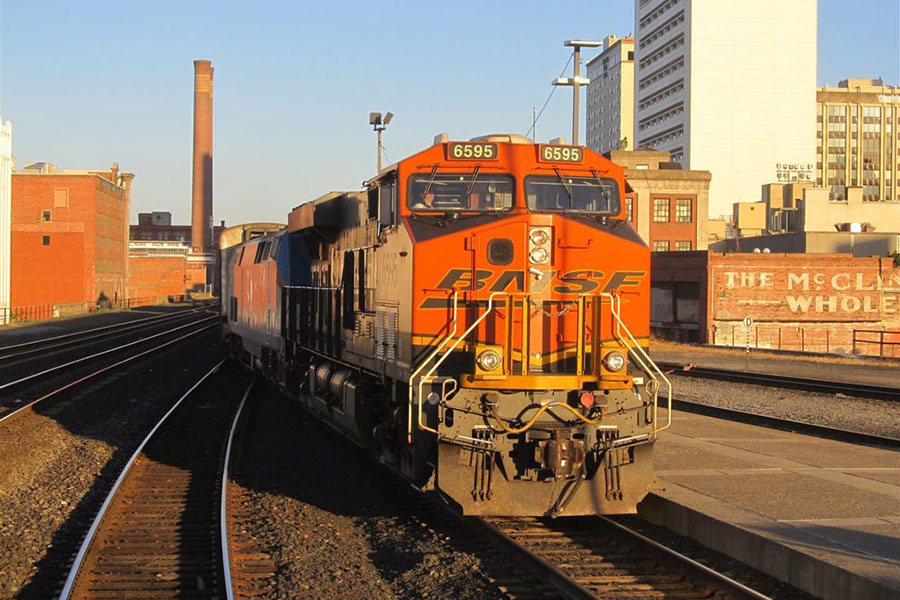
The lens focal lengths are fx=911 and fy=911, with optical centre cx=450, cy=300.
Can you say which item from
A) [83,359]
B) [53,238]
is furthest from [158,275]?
[83,359]

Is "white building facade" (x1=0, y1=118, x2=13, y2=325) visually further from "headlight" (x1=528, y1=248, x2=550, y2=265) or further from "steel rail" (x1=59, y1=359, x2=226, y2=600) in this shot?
"headlight" (x1=528, y1=248, x2=550, y2=265)

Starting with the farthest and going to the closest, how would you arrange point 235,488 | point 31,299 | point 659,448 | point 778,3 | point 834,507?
point 778,3 < point 31,299 < point 659,448 < point 235,488 < point 834,507

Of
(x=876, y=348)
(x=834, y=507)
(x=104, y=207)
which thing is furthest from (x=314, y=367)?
(x=104, y=207)

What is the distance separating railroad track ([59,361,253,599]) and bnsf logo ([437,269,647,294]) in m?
3.36

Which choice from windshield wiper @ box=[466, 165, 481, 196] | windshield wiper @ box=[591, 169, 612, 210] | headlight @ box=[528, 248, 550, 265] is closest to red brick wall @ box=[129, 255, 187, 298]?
windshield wiper @ box=[466, 165, 481, 196]

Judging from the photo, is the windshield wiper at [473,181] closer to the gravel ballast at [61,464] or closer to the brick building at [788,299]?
the gravel ballast at [61,464]

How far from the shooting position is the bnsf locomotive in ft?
28.4

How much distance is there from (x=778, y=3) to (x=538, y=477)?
4128 inches

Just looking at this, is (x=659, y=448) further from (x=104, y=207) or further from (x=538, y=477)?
(x=104, y=207)

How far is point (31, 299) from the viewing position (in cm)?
7538

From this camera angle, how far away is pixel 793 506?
8.91 m

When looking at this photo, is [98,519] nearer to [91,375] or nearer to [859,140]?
[91,375]

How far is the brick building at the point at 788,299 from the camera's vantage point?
45.1 metres

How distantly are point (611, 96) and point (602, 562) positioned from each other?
13291 centimetres
